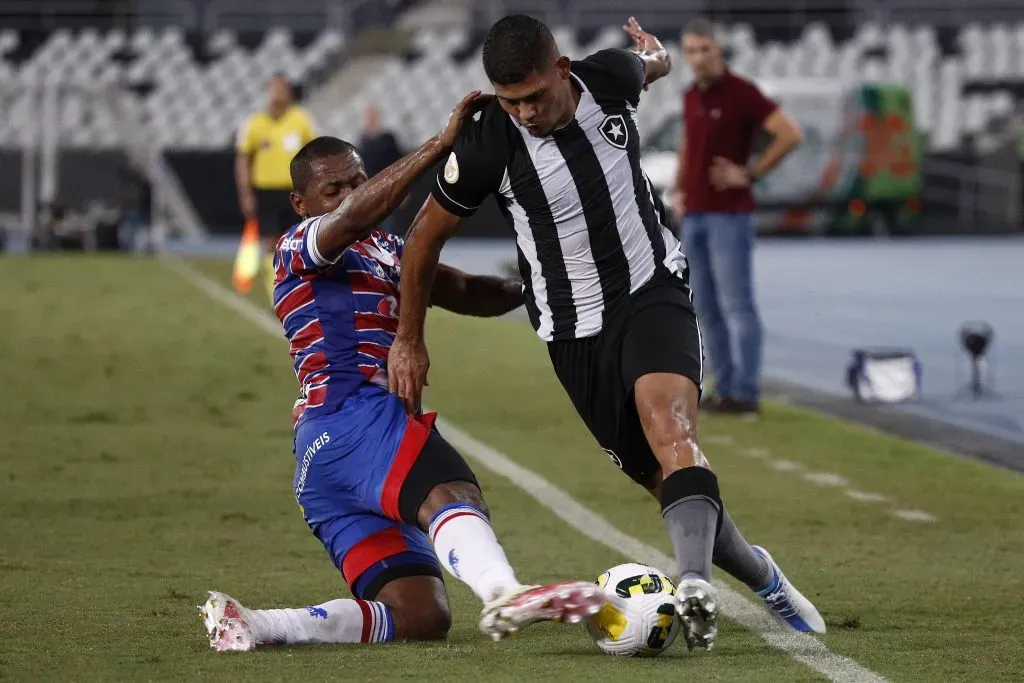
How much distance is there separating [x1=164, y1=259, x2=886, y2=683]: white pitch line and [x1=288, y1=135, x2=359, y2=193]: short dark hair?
1864mm

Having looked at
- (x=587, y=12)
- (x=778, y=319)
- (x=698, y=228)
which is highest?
(x=587, y=12)

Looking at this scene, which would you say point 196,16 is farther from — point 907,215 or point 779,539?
point 779,539

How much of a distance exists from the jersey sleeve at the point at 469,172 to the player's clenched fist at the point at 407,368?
0.40 meters

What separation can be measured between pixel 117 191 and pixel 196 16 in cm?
602

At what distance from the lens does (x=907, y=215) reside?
32.0 m

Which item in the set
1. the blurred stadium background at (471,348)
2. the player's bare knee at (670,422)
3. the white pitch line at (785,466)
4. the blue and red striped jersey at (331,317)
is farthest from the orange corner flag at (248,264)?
the player's bare knee at (670,422)

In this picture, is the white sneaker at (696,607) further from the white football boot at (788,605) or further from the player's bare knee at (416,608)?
the player's bare knee at (416,608)

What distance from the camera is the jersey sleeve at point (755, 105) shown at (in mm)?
10750

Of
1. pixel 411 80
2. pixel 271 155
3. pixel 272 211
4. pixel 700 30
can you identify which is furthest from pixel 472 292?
pixel 411 80

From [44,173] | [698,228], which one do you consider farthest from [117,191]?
[698,228]

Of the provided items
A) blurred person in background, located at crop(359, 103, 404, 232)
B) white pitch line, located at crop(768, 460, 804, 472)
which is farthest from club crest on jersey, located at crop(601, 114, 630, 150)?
blurred person in background, located at crop(359, 103, 404, 232)

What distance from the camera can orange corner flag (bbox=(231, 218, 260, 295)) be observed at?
69.7 ft

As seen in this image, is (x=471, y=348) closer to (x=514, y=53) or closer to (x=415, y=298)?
(x=415, y=298)

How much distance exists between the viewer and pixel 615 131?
16.9 feet
